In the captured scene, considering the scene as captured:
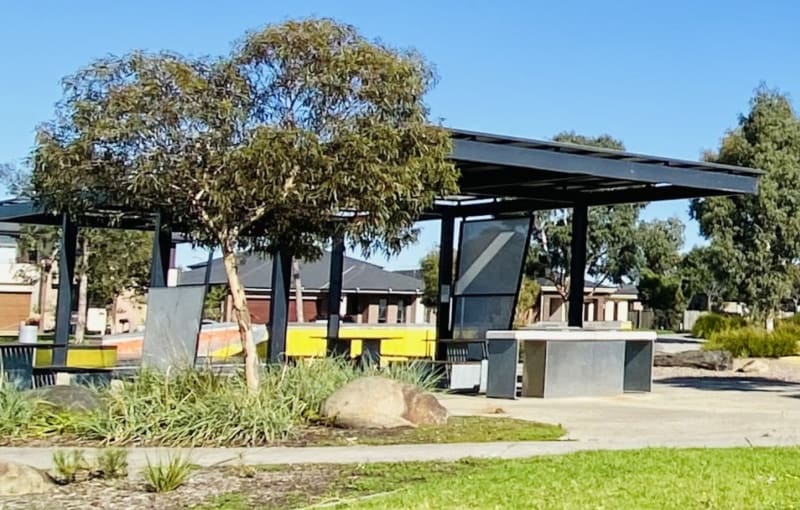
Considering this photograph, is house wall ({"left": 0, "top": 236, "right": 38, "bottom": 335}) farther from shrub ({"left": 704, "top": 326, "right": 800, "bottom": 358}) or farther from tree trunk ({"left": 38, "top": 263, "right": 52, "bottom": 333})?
shrub ({"left": 704, "top": 326, "right": 800, "bottom": 358})

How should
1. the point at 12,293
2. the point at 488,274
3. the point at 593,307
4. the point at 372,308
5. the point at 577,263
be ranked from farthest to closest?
the point at 593,307 → the point at 12,293 → the point at 372,308 → the point at 488,274 → the point at 577,263

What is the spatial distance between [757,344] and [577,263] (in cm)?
1117

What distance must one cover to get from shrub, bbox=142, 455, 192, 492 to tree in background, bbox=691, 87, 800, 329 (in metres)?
34.9

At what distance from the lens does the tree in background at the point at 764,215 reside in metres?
40.9

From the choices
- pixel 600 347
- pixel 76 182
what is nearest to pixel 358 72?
pixel 76 182

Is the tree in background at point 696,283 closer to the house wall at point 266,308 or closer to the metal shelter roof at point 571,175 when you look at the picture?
the house wall at point 266,308

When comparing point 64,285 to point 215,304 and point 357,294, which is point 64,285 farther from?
point 357,294

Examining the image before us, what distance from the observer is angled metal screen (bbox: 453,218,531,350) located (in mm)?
22062

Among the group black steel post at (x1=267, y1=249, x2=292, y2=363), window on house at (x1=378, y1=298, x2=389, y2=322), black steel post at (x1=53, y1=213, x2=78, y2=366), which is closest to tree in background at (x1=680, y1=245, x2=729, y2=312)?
window on house at (x1=378, y1=298, x2=389, y2=322)

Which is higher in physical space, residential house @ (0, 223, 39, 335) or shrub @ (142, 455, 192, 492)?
residential house @ (0, 223, 39, 335)

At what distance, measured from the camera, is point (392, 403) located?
1276 centimetres

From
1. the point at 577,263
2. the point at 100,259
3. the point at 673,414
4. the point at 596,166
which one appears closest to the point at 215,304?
the point at 100,259

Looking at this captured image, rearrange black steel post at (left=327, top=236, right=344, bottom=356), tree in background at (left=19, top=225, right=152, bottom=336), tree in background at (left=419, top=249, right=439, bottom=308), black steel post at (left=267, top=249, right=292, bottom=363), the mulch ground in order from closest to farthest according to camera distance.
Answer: the mulch ground
black steel post at (left=267, top=249, right=292, bottom=363)
black steel post at (left=327, top=236, right=344, bottom=356)
tree in background at (left=19, top=225, right=152, bottom=336)
tree in background at (left=419, top=249, right=439, bottom=308)

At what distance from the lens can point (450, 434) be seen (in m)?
12.2
